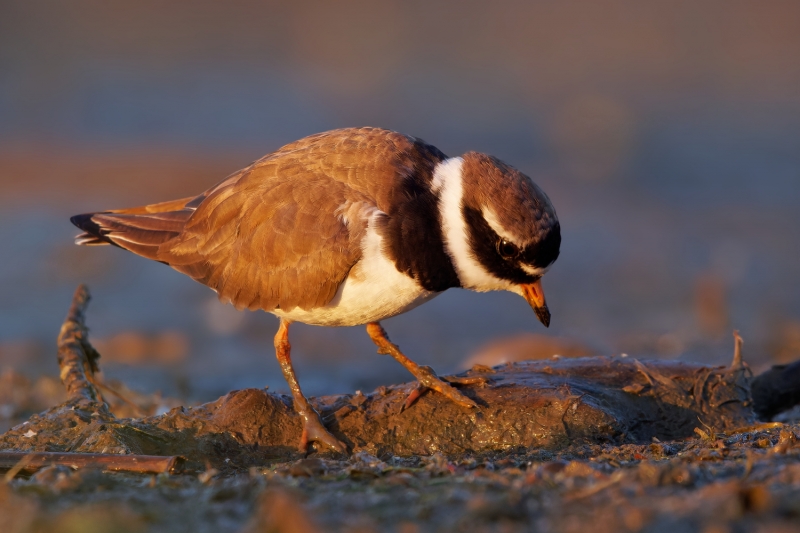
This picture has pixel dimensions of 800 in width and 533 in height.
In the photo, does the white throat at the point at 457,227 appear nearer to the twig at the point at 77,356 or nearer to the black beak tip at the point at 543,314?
the black beak tip at the point at 543,314

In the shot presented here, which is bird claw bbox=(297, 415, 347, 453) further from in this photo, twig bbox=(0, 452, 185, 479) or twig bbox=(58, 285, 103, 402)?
twig bbox=(58, 285, 103, 402)

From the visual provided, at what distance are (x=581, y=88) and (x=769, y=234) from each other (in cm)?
596

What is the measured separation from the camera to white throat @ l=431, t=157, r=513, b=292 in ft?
17.9

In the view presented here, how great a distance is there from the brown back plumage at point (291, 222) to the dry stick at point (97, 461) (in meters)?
1.63

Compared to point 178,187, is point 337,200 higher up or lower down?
lower down

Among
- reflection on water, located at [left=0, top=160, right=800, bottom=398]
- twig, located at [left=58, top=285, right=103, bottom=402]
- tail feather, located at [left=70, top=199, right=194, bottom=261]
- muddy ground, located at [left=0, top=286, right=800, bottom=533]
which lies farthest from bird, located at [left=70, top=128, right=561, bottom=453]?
reflection on water, located at [left=0, top=160, right=800, bottom=398]

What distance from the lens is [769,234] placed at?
530 inches

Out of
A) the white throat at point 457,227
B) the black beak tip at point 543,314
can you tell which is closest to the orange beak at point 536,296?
the black beak tip at point 543,314

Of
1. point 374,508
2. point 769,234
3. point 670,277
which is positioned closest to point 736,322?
point 670,277

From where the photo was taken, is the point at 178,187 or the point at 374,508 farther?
the point at 178,187

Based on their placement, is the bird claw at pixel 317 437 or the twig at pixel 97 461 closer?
the twig at pixel 97 461

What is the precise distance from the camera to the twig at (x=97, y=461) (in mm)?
4199

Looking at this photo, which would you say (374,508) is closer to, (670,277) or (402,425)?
(402,425)

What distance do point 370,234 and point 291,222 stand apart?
2.02 ft
